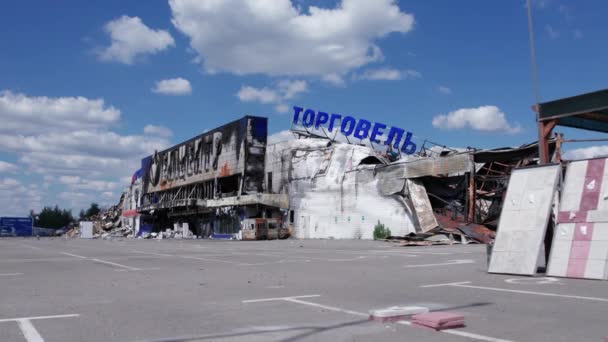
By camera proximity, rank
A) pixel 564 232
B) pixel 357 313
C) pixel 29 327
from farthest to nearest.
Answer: pixel 564 232 → pixel 357 313 → pixel 29 327

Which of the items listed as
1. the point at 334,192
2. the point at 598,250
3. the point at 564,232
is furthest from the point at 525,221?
the point at 334,192

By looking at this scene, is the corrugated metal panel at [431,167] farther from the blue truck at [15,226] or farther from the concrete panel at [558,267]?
the blue truck at [15,226]

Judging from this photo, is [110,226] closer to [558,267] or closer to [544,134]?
[544,134]

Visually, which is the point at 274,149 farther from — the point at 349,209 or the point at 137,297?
the point at 137,297

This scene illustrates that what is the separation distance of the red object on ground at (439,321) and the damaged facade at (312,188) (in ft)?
95.7

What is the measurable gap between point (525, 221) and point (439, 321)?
7.55 m

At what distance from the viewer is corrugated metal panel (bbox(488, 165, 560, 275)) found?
12820 mm

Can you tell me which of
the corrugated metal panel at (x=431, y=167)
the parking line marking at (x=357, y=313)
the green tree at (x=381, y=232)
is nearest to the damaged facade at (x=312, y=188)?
the corrugated metal panel at (x=431, y=167)

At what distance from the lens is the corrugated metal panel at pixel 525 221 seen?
12820mm

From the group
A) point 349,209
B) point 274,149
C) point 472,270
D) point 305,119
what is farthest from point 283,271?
point 274,149

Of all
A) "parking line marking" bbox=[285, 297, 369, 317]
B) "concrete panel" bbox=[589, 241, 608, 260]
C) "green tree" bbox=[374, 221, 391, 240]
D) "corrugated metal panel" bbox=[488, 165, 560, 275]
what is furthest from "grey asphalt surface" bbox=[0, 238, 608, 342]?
"green tree" bbox=[374, 221, 391, 240]

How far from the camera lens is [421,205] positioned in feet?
129

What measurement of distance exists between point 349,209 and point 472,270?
3208cm

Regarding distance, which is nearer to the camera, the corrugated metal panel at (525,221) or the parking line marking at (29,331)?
the parking line marking at (29,331)
